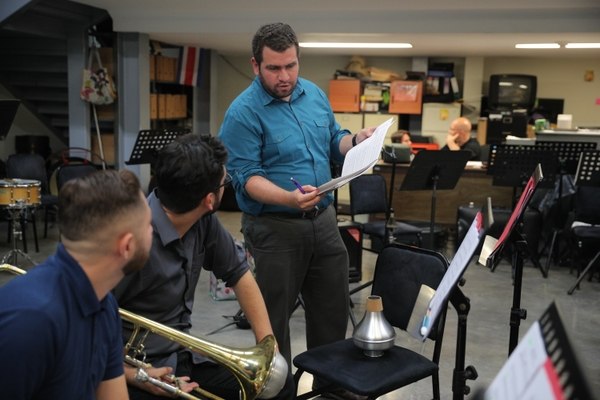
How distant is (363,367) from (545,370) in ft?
4.99

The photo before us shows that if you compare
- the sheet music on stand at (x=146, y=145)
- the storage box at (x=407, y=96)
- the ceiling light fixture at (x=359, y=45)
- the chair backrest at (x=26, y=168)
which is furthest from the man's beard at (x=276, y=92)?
the storage box at (x=407, y=96)

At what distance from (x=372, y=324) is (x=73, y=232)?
1.31 metres

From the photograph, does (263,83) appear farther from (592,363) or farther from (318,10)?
(318,10)

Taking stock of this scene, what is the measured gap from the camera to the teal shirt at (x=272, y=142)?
2.74 meters

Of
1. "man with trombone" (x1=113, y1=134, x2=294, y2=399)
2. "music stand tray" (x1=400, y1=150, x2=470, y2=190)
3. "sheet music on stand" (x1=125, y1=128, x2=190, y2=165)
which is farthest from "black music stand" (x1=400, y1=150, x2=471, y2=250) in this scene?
"man with trombone" (x1=113, y1=134, x2=294, y2=399)

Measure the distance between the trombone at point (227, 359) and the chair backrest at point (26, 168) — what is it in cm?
527

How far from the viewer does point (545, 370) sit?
0.93 metres

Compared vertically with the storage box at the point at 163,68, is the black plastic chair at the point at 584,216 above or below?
below

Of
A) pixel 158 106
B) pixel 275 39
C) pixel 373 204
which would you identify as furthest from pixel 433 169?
pixel 158 106

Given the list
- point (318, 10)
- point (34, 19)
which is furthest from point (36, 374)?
point (34, 19)

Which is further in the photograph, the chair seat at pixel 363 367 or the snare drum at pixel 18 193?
the snare drum at pixel 18 193

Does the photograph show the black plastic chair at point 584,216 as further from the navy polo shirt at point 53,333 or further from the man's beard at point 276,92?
the navy polo shirt at point 53,333

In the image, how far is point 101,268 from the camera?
143 cm

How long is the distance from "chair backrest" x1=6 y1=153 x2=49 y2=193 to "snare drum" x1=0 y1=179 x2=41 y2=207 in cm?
127
